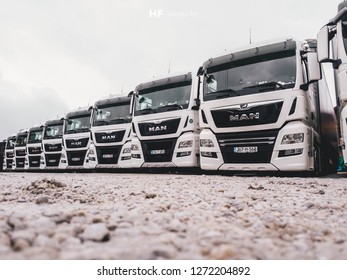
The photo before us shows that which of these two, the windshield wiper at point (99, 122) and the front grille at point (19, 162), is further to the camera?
the front grille at point (19, 162)

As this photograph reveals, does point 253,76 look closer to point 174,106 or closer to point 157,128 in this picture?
point 174,106

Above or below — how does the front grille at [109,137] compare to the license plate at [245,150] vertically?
above

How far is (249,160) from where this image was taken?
5.01 metres

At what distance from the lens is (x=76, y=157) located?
31.2 ft

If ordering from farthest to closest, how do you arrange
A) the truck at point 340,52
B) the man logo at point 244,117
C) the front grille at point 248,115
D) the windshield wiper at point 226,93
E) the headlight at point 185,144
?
the headlight at point 185,144 → the windshield wiper at point 226,93 → the man logo at point 244,117 → the front grille at point 248,115 → the truck at point 340,52

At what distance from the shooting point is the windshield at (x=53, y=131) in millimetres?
→ 11234

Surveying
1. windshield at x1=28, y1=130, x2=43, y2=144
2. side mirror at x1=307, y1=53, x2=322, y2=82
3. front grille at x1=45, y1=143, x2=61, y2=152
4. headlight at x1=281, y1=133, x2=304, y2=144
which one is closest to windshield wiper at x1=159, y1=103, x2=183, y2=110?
headlight at x1=281, y1=133, x2=304, y2=144

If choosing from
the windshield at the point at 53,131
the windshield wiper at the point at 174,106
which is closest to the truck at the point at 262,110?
the windshield wiper at the point at 174,106

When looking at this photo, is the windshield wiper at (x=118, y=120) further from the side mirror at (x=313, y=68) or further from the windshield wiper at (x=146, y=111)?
the side mirror at (x=313, y=68)

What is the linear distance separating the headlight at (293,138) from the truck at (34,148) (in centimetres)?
1117

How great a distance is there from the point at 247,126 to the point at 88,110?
6801 mm

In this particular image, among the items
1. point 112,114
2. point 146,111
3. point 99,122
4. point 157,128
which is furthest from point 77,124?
point 157,128

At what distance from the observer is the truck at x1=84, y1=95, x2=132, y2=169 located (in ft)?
25.7
